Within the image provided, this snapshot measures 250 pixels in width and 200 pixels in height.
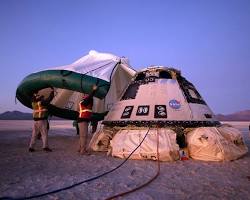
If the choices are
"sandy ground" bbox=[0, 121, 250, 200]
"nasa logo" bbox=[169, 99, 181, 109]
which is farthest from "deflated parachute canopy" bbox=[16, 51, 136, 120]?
"sandy ground" bbox=[0, 121, 250, 200]

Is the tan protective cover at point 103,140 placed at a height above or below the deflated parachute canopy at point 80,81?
below

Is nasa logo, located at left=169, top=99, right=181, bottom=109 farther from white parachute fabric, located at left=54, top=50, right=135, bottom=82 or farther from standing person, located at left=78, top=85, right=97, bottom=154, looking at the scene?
standing person, located at left=78, top=85, right=97, bottom=154

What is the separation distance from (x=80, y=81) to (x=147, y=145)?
3.27m

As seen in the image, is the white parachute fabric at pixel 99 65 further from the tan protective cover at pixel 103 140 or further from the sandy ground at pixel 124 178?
the sandy ground at pixel 124 178

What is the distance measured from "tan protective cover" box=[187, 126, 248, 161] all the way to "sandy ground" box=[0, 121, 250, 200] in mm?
364

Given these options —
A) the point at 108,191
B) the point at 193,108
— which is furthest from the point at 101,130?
the point at 108,191

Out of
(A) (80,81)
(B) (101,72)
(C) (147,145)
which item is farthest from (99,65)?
(C) (147,145)

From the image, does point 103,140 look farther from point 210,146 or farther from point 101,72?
point 210,146

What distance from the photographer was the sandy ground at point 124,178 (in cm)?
435

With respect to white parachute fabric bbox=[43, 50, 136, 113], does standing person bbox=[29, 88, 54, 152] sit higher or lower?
lower

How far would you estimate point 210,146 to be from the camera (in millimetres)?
7617

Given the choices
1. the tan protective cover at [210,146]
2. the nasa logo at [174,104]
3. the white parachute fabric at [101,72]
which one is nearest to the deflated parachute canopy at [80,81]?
the white parachute fabric at [101,72]

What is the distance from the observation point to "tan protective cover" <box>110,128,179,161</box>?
24.2ft

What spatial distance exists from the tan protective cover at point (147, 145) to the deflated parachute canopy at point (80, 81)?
1.79 metres
